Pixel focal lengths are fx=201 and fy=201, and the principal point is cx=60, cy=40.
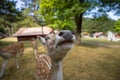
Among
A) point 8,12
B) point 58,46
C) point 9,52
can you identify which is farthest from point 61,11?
point 58,46

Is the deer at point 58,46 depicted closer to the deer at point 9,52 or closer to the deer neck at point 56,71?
the deer neck at point 56,71

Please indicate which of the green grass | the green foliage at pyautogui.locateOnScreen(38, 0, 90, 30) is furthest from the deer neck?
the green foliage at pyautogui.locateOnScreen(38, 0, 90, 30)

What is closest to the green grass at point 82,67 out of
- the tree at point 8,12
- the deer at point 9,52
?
the deer at point 9,52

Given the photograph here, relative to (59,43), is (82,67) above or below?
below

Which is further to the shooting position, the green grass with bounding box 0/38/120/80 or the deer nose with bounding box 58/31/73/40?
the green grass with bounding box 0/38/120/80

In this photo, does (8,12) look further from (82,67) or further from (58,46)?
(58,46)

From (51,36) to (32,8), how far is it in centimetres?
3099

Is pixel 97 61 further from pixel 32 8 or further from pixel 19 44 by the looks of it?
pixel 32 8

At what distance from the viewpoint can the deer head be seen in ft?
9.04

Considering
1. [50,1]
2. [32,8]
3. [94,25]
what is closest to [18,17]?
[50,1]

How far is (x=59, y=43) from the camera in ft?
9.22

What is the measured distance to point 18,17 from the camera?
16.1 metres

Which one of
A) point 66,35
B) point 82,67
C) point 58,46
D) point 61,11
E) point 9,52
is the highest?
point 61,11

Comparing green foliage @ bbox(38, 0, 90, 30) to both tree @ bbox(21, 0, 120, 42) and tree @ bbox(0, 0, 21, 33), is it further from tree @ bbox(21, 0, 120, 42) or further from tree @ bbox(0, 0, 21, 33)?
tree @ bbox(0, 0, 21, 33)
